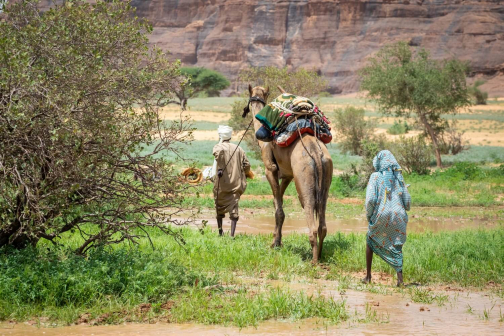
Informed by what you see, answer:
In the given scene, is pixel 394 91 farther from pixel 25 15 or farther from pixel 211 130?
pixel 25 15

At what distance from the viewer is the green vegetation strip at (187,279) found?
6527mm

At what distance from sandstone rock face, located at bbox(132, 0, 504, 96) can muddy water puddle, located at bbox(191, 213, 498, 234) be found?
301 ft

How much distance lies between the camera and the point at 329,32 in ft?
383

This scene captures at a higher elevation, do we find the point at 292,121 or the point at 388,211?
the point at 292,121

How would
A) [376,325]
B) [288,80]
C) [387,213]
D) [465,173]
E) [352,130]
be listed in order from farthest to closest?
[352,130], [288,80], [465,173], [387,213], [376,325]

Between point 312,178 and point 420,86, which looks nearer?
point 312,178

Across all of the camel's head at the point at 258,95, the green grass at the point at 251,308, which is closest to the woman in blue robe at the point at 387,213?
the green grass at the point at 251,308

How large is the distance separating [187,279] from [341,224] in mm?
7430

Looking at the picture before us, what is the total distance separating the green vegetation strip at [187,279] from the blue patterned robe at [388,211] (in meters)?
0.57

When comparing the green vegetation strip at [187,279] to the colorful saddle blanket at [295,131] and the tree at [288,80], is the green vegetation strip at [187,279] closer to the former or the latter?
the colorful saddle blanket at [295,131]

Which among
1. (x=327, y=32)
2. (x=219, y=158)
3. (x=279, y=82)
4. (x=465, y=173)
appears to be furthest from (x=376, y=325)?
(x=327, y=32)

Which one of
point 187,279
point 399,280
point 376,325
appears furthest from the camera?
point 399,280

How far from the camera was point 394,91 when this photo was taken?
101 ft

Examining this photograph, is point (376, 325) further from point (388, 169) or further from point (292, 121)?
point (292, 121)
